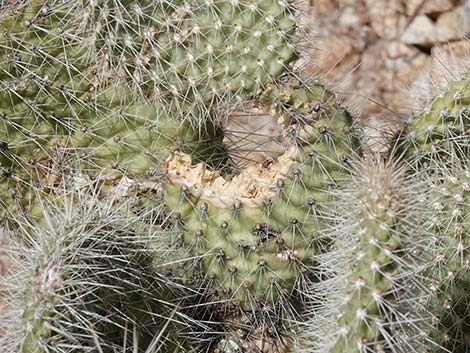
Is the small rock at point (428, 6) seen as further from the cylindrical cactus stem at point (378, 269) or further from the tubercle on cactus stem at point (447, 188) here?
the cylindrical cactus stem at point (378, 269)

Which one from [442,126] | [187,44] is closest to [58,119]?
[187,44]

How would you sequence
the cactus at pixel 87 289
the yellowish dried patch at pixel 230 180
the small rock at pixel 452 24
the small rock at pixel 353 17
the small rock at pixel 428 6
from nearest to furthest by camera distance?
the cactus at pixel 87 289 → the yellowish dried patch at pixel 230 180 → the small rock at pixel 452 24 → the small rock at pixel 428 6 → the small rock at pixel 353 17

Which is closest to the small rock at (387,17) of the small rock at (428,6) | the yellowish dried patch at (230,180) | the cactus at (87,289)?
the small rock at (428,6)

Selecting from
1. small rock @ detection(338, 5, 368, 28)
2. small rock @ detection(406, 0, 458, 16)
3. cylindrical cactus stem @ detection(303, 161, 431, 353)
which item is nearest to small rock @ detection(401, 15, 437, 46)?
small rock @ detection(406, 0, 458, 16)

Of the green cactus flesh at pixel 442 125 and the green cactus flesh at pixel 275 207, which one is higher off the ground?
the green cactus flesh at pixel 442 125

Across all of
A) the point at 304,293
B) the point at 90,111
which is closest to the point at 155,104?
the point at 90,111

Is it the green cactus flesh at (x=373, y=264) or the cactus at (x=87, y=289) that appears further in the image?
the cactus at (x=87, y=289)

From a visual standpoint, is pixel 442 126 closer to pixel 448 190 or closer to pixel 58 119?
pixel 448 190
